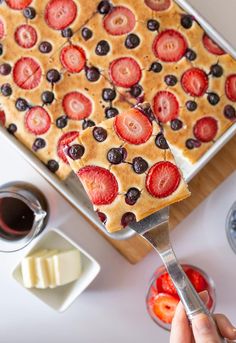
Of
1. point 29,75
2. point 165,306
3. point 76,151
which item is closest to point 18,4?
point 29,75

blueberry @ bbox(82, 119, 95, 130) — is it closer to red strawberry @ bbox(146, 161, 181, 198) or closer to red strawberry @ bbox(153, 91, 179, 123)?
red strawberry @ bbox(153, 91, 179, 123)

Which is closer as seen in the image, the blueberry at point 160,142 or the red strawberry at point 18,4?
the blueberry at point 160,142

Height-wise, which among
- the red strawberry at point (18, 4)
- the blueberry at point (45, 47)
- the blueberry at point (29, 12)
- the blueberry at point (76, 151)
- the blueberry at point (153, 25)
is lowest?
the blueberry at point (76, 151)

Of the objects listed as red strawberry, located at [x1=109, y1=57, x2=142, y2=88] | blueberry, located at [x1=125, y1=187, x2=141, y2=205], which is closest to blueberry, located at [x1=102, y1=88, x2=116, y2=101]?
red strawberry, located at [x1=109, y1=57, x2=142, y2=88]

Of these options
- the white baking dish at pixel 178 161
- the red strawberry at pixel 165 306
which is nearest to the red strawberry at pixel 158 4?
the white baking dish at pixel 178 161

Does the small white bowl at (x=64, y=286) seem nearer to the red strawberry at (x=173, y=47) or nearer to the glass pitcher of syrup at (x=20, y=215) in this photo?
the glass pitcher of syrup at (x=20, y=215)

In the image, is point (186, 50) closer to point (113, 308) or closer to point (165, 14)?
point (165, 14)

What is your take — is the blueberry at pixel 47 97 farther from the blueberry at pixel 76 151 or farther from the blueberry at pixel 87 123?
the blueberry at pixel 76 151

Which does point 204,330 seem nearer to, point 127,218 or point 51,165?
→ point 127,218

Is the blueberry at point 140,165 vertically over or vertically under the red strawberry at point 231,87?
over
